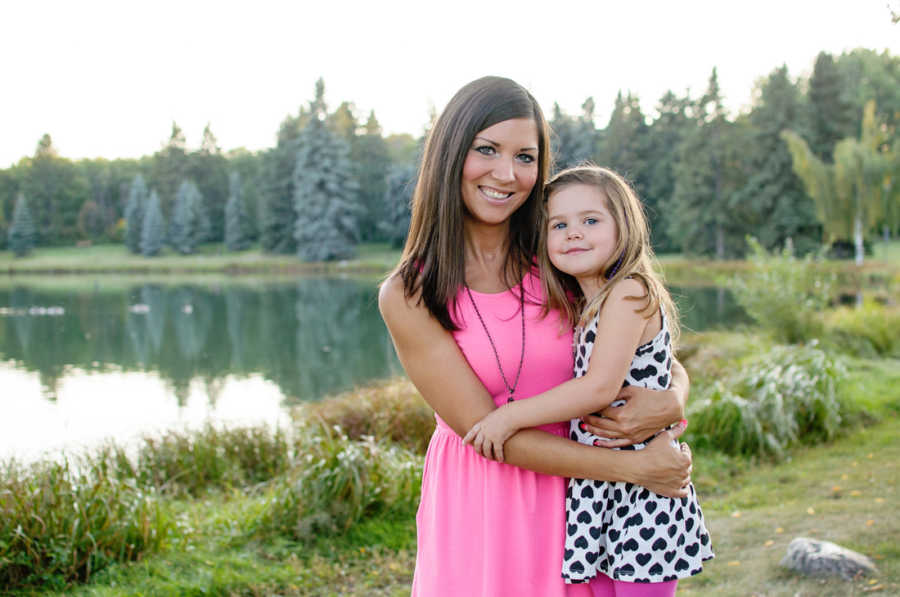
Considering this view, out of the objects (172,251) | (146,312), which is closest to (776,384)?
(146,312)

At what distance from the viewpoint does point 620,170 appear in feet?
123

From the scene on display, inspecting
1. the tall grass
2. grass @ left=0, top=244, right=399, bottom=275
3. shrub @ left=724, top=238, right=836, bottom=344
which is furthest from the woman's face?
grass @ left=0, top=244, right=399, bottom=275

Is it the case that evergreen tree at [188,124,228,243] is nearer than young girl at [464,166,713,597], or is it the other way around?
young girl at [464,166,713,597]

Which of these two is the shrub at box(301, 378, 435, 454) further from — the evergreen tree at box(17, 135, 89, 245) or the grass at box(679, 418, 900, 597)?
the evergreen tree at box(17, 135, 89, 245)

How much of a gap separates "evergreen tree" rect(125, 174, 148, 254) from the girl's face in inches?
2130

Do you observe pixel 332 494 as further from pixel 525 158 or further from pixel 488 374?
pixel 525 158

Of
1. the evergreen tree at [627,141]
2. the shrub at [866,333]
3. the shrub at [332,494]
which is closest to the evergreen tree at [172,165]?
the evergreen tree at [627,141]

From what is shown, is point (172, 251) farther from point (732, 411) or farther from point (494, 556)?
point (494, 556)

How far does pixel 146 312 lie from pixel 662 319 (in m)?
24.1

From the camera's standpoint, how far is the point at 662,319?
182 centimetres

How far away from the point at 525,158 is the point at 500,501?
823 mm

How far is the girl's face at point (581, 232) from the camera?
1.83 m

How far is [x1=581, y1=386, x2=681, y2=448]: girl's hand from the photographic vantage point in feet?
5.67

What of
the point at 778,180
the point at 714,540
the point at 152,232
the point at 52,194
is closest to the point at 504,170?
the point at 714,540
